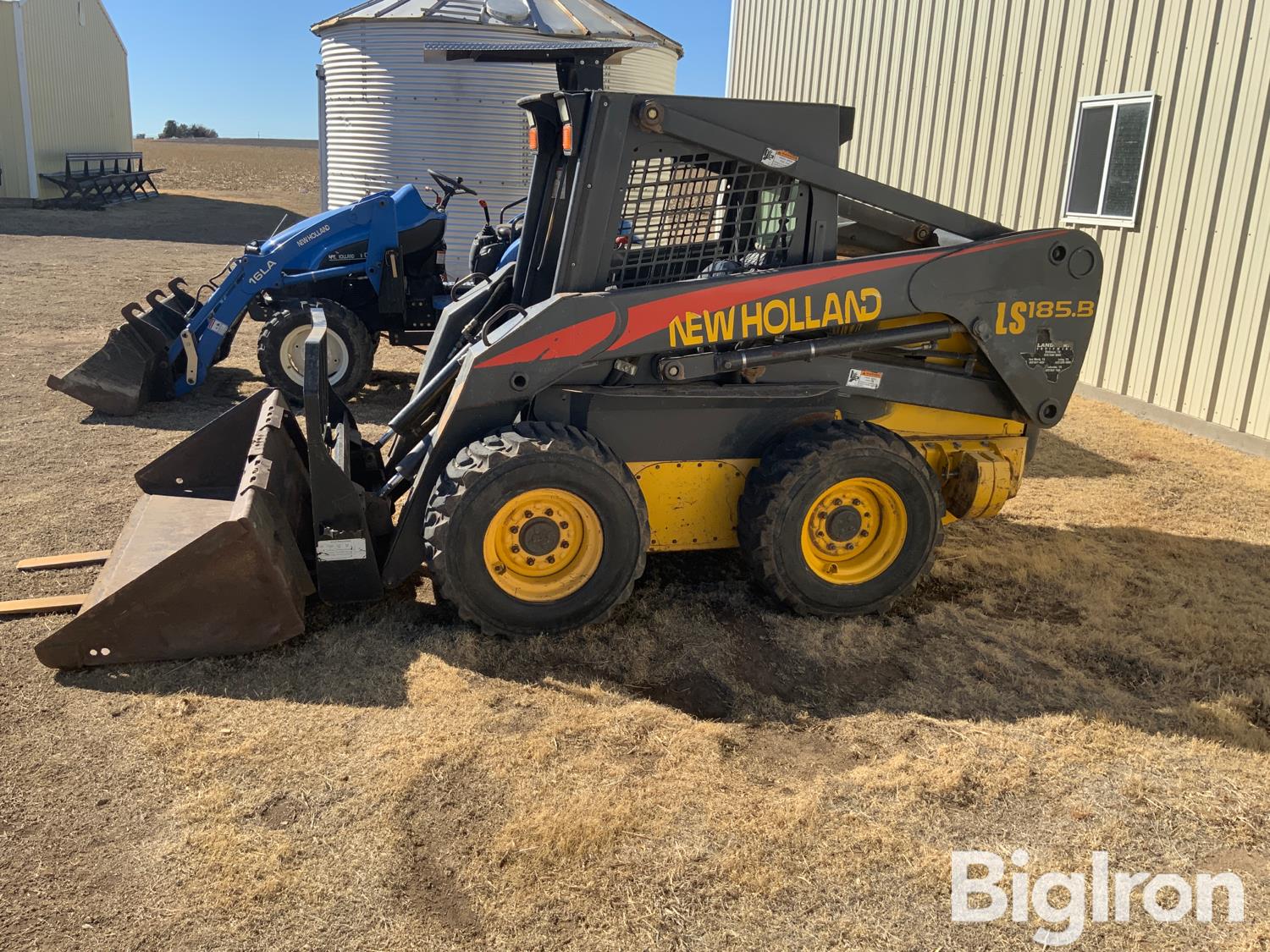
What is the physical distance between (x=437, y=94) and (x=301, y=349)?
8113 mm

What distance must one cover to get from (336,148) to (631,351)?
13.8m

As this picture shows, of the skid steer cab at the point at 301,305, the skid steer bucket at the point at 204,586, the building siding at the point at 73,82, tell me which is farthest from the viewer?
the building siding at the point at 73,82

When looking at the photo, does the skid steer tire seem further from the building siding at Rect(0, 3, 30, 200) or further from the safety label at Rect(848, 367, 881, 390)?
the building siding at Rect(0, 3, 30, 200)

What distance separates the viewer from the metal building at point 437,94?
50.5 feet

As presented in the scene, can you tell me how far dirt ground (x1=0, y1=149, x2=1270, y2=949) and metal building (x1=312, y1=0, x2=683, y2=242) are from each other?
10953 mm

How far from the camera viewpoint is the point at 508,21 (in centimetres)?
1594

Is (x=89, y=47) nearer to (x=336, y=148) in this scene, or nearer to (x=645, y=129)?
(x=336, y=148)

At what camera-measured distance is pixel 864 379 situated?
16.0 ft

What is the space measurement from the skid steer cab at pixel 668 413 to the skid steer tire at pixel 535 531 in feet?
0.04

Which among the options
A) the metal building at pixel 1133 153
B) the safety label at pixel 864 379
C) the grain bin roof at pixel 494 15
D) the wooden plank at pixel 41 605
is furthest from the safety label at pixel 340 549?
→ the grain bin roof at pixel 494 15

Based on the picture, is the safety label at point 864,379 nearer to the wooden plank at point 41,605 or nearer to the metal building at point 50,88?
the wooden plank at point 41,605

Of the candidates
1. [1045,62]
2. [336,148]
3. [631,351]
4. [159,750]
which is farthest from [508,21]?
[159,750]

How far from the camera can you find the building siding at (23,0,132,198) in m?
27.6

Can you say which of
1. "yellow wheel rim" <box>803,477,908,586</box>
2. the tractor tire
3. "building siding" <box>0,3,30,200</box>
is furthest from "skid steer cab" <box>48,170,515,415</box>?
"building siding" <box>0,3,30,200</box>
